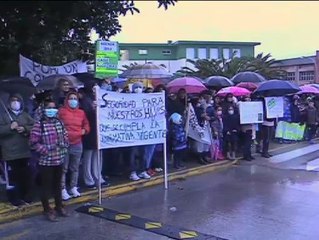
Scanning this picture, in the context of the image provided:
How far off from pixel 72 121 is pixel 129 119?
1217 millimetres

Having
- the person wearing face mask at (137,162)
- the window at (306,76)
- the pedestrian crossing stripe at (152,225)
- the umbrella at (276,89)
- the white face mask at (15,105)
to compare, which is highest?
the window at (306,76)

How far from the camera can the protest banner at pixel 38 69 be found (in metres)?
9.69

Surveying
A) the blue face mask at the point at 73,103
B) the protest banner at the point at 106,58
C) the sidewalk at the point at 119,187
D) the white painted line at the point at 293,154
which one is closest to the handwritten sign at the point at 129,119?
the blue face mask at the point at 73,103

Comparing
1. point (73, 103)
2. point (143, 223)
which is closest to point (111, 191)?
point (73, 103)

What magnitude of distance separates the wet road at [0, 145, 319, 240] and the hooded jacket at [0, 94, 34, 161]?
0.99m

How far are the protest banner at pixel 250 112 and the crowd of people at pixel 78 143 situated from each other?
15 cm

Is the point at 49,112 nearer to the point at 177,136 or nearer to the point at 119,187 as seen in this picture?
the point at 119,187

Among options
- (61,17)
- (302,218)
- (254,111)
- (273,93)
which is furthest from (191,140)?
(61,17)

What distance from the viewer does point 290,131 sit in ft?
51.4

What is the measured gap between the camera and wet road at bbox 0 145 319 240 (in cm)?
623

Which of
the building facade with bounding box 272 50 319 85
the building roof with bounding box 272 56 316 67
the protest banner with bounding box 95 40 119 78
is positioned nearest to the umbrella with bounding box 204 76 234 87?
the protest banner with bounding box 95 40 119 78

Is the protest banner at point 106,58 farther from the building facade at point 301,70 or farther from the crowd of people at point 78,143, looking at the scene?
the building facade at point 301,70

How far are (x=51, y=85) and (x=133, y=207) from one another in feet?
10.2

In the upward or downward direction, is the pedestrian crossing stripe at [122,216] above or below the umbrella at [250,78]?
below
